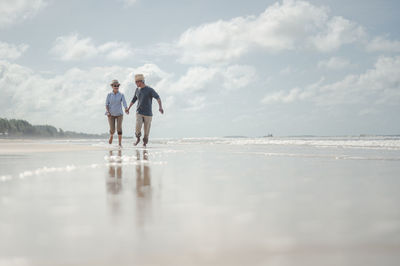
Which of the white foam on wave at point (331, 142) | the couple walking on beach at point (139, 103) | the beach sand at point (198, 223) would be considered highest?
the couple walking on beach at point (139, 103)

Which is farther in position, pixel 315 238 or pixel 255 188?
pixel 255 188

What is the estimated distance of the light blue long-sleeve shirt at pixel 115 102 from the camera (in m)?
11.0

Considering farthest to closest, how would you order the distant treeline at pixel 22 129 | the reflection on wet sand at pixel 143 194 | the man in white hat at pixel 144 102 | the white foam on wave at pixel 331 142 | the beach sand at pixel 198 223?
the distant treeline at pixel 22 129 < the white foam on wave at pixel 331 142 < the man in white hat at pixel 144 102 < the reflection on wet sand at pixel 143 194 < the beach sand at pixel 198 223

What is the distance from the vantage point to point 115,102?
1102cm

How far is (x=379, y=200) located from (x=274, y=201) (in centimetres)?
71

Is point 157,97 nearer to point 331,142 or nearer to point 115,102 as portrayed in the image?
point 115,102

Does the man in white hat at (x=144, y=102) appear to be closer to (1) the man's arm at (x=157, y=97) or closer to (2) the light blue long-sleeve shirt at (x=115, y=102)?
(1) the man's arm at (x=157, y=97)

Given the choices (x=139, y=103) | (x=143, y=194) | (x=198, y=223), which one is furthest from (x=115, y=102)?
(x=198, y=223)

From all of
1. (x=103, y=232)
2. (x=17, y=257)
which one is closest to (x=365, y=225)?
(x=103, y=232)

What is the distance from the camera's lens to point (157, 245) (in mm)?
1287

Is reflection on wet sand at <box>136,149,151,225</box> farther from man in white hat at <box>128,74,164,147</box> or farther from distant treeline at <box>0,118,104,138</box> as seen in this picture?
distant treeline at <box>0,118,104,138</box>

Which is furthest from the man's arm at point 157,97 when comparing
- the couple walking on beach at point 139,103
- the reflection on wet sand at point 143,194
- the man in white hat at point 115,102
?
the reflection on wet sand at point 143,194

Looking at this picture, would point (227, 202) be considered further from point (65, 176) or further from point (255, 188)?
point (65, 176)

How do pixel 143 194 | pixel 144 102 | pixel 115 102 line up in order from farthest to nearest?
pixel 115 102, pixel 144 102, pixel 143 194
